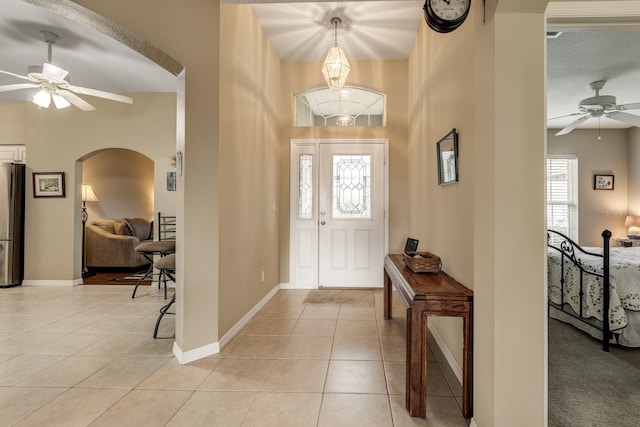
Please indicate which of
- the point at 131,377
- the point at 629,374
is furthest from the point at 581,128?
the point at 131,377

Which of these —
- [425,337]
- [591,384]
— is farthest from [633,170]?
[425,337]

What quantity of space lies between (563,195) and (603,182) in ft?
2.30

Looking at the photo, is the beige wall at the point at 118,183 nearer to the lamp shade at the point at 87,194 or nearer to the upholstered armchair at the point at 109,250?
the lamp shade at the point at 87,194

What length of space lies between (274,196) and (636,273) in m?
3.73

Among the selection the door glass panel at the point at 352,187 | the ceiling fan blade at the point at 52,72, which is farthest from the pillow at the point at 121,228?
the door glass panel at the point at 352,187

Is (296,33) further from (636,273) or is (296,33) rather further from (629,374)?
(629,374)

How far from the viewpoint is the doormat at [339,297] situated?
4102mm

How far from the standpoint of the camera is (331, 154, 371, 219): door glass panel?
15.8 feet

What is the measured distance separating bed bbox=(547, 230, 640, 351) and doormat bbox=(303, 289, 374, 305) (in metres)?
1.97

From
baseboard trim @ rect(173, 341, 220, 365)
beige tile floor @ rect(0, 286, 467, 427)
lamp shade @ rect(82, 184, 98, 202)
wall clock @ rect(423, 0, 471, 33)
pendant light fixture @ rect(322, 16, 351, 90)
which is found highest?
pendant light fixture @ rect(322, 16, 351, 90)

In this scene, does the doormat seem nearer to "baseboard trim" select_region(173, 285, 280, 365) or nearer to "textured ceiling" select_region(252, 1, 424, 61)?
"baseboard trim" select_region(173, 285, 280, 365)

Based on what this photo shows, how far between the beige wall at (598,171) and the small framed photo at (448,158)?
5192 millimetres

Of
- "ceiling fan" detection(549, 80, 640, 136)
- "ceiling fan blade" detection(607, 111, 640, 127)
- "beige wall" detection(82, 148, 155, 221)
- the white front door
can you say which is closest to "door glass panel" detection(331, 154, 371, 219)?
the white front door

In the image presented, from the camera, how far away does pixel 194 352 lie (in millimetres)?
2492
